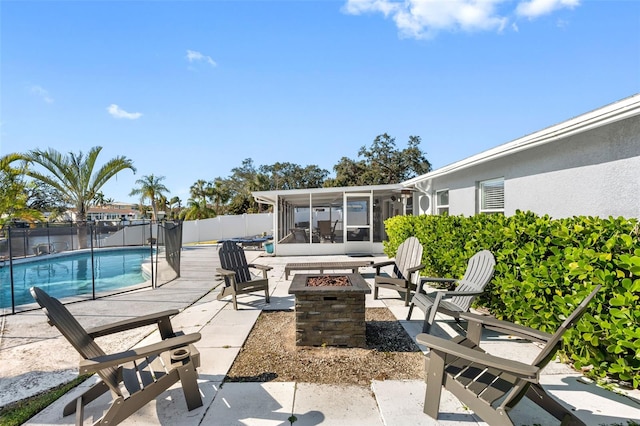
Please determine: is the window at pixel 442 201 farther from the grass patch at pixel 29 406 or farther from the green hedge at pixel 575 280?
the grass patch at pixel 29 406

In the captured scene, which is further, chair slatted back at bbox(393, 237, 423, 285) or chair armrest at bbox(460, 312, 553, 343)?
chair slatted back at bbox(393, 237, 423, 285)

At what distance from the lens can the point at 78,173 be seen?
1467cm

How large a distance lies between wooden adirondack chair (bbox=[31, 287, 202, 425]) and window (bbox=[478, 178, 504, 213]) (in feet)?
21.5

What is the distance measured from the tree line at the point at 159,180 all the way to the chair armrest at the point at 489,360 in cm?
1679

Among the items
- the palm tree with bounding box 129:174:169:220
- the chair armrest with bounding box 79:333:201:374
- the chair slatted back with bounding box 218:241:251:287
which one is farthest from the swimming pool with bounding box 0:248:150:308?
the palm tree with bounding box 129:174:169:220

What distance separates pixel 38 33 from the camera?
8.28m

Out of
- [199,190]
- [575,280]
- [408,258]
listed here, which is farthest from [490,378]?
[199,190]

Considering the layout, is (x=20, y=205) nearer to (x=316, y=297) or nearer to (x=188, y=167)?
(x=316, y=297)

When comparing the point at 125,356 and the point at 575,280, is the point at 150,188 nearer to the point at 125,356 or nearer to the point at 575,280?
the point at 125,356

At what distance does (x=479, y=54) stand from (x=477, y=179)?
5.33m

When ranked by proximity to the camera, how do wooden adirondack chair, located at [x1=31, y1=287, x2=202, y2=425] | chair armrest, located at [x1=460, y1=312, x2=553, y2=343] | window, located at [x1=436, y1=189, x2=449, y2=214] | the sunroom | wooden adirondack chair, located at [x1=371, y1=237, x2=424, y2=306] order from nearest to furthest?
wooden adirondack chair, located at [x1=31, y1=287, x2=202, y2=425]
chair armrest, located at [x1=460, y1=312, x2=553, y2=343]
wooden adirondack chair, located at [x1=371, y1=237, x2=424, y2=306]
window, located at [x1=436, y1=189, x2=449, y2=214]
the sunroom

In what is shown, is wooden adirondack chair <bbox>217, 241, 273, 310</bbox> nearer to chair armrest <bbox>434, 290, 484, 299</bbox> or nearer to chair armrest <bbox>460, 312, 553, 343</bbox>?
chair armrest <bbox>434, 290, 484, 299</bbox>

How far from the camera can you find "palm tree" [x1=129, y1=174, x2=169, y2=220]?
88.0ft

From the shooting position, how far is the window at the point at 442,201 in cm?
945
